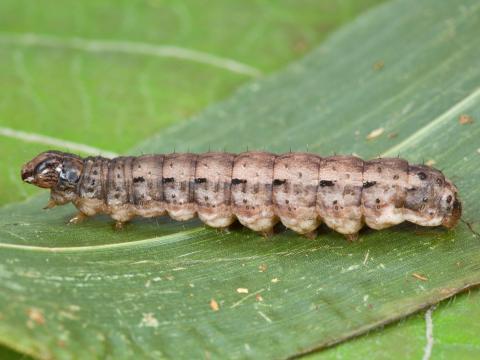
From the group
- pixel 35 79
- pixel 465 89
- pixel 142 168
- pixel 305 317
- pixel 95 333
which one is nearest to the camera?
pixel 95 333

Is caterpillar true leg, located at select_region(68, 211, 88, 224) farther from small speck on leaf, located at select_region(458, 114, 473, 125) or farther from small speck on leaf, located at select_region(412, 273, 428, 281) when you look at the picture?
small speck on leaf, located at select_region(458, 114, 473, 125)

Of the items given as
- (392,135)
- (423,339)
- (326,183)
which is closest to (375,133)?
(392,135)

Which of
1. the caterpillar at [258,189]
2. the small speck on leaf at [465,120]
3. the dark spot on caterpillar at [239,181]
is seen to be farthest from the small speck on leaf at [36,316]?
the small speck on leaf at [465,120]

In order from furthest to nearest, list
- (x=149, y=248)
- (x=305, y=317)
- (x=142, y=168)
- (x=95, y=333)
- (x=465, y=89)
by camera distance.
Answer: (x=465, y=89)
(x=142, y=168)
(x=149, y=248)
(x=305, y=317)
(x=95, y=333)

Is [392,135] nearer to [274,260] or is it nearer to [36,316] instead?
[274,260]

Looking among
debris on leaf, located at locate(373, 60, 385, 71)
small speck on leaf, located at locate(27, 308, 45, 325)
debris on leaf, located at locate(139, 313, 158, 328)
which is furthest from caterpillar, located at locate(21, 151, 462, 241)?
debris on leaf, located at locate(373, 60, 385, 71)

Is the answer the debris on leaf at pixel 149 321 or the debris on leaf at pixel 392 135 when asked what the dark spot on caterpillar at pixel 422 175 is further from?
the debris on leaf at pixel 149 321

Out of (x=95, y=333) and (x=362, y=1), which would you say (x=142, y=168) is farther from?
(x=362, y=1)

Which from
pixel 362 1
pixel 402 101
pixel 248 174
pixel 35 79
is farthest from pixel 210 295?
pixel 362 1
